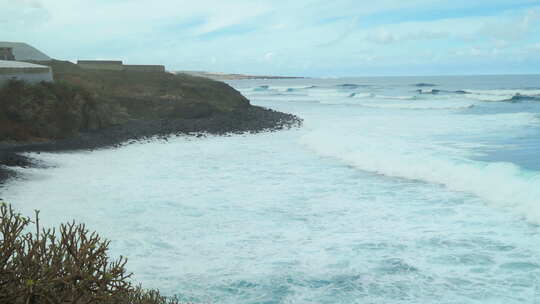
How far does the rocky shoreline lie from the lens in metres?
19.7

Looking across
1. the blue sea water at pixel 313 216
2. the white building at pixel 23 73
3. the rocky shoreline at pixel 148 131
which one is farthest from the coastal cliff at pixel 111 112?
the blue sea water at pixel 313 216

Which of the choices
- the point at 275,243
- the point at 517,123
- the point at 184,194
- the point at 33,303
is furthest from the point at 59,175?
the point at 517,123

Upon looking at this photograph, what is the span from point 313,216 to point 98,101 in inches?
938

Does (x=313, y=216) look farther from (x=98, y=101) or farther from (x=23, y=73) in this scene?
(x=98, y=101)

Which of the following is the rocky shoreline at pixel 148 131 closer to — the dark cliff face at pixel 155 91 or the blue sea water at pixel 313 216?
the blue sea water at pixel 313 216

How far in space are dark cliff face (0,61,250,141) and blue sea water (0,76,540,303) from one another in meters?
5.16

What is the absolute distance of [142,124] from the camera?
33.7 m

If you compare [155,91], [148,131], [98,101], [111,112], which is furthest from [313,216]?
[155,91]

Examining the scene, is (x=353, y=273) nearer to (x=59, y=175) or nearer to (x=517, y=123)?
(x=59, y=175)

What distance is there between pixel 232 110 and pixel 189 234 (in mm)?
32310

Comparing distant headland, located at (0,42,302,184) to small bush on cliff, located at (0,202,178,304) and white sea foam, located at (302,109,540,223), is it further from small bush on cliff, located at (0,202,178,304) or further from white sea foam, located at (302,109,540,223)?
small bush on cliff, located at (0,202,178,304)

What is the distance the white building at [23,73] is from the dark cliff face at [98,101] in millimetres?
706

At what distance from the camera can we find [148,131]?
30.4 m

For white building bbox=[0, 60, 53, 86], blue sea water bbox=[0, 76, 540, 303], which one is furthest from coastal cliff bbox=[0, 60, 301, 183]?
blue sea water bbox=[0, 76, 540, 303]
